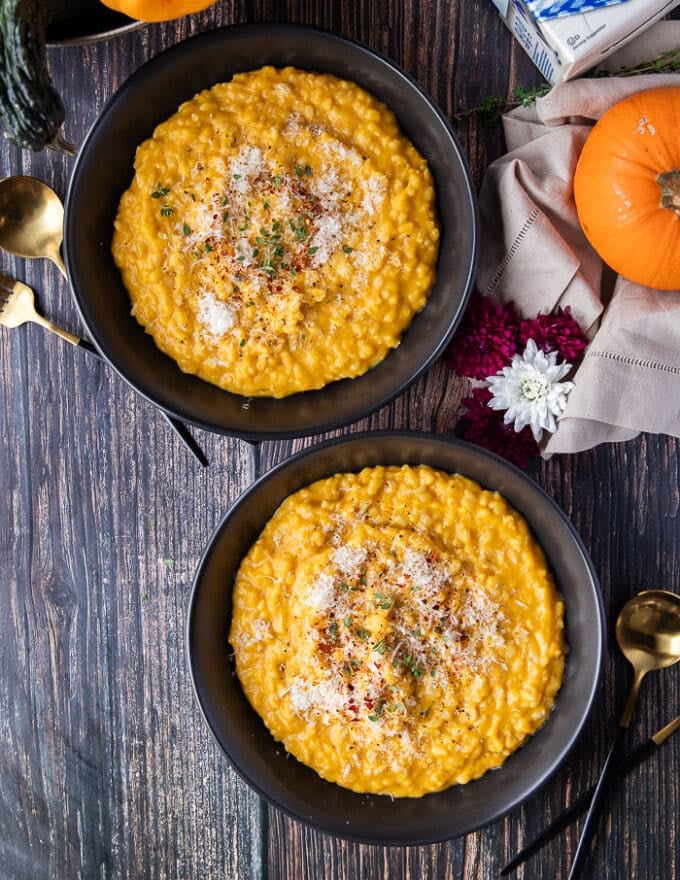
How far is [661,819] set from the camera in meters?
3.15

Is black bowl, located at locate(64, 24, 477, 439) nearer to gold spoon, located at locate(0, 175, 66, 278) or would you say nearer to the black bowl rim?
the black bowl rim

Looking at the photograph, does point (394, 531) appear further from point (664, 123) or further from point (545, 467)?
point (664, 123)

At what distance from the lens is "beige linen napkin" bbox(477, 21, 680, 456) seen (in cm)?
294

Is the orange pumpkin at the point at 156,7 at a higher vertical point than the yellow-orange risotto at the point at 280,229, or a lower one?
higher

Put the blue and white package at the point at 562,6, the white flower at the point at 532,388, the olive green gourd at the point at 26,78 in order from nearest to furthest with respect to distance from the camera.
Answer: the olive green gourd at the point at 26,78 < the blue and white package at the point at 562,6 < the white flower at the point at 532,388

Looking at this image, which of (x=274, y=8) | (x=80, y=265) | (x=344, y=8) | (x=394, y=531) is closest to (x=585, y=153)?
(x=344, y=8)

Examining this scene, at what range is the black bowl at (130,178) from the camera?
276 cm

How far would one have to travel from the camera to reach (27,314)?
10.4ft

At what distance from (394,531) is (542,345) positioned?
32.7 inches

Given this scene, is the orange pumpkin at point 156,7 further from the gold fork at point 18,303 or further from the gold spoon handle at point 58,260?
the gold fork at point 18,303

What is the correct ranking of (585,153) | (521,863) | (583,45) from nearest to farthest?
(583,45)
(585,153)
(521,863)

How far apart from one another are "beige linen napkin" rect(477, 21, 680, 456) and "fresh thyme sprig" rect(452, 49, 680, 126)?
28 mm

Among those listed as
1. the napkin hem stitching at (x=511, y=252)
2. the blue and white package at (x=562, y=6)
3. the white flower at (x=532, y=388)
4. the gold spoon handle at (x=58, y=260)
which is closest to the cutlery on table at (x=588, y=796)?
the white flower at (x=532, y=388)

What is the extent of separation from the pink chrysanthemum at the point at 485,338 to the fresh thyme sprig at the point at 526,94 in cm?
63
